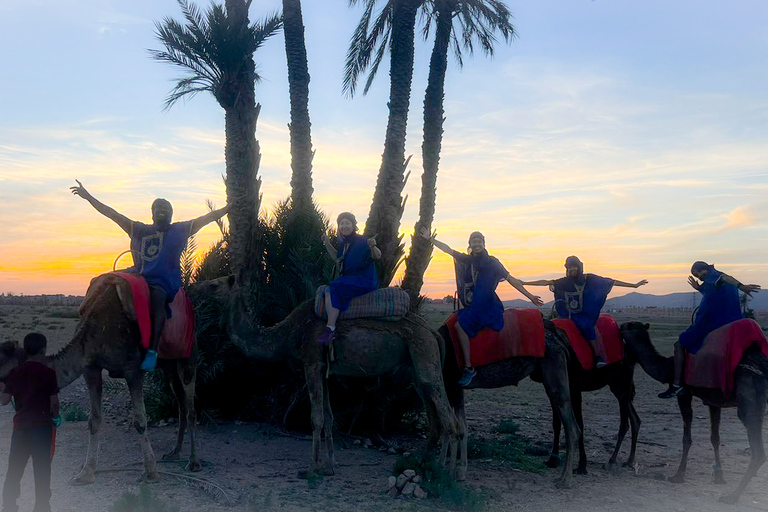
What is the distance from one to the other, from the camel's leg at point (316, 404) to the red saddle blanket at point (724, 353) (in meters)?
5.02

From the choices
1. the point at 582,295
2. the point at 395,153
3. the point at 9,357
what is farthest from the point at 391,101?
the point at 9,357

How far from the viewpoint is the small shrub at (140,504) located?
653 centimetres

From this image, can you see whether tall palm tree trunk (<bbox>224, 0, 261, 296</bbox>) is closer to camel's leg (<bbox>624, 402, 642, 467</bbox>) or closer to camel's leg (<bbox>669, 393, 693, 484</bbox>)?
camel's leg (<bbox>624, 402, 642, 467</bbox>)

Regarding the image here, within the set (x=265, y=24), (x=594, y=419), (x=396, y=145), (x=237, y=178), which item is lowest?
(x=594, y=419)

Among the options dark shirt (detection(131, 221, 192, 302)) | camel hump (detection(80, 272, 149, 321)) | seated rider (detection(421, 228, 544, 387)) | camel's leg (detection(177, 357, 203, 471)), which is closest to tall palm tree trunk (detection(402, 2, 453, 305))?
seated rider (detection(421, 228, 544, 387))

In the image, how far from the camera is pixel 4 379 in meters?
6.40

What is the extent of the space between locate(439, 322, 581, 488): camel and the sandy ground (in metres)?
0.62

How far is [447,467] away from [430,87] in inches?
482

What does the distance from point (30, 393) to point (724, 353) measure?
26.5 feet

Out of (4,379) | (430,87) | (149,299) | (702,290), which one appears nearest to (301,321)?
(149,299)

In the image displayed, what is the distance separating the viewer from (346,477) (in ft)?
28.9

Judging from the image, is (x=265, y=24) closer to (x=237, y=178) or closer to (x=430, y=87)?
(x=237, y=178)

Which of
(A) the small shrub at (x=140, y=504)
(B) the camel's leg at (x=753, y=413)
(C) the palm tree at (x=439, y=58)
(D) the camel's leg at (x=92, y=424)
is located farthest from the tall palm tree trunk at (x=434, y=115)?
(A) the small shrub at (x=140, y=504)

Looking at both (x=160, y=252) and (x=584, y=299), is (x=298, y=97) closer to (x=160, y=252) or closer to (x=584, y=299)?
(x=160, y=252)
